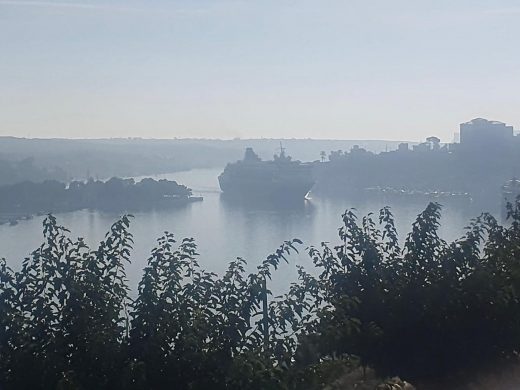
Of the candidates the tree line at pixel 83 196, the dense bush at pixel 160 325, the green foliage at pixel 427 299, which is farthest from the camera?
the tree line at pixel 83 196

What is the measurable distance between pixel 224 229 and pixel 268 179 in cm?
989

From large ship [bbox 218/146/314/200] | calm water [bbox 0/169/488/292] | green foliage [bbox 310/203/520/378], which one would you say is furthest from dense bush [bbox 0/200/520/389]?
large ship [bbox 218/146/314/200]

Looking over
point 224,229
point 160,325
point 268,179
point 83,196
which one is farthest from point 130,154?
point 160,325

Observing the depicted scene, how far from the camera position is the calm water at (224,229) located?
5.32m

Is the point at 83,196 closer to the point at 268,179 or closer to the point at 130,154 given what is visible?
the point at 268,179

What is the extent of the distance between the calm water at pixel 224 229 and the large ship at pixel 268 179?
9.68 ft

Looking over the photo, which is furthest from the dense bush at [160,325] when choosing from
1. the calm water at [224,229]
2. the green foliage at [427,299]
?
the calm water at [224,229]

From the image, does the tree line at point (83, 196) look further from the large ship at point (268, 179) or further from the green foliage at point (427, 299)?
the green foliage at point (427, 299)

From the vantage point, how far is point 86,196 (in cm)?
1111

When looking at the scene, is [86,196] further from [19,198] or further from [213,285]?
[213,285]

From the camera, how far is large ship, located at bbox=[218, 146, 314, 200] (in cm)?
1788

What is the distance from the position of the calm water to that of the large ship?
116 inches

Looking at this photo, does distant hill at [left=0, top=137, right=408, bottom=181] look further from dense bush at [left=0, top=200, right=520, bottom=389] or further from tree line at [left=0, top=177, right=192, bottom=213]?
dense bush at [left=0, top=200, right=520, bottom=389]

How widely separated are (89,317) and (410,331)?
130 centimetres
